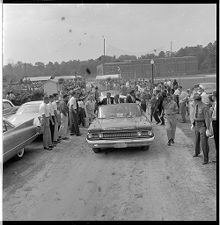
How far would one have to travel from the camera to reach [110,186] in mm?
5895

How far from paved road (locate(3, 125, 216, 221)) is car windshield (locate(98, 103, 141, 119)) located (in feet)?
3.77

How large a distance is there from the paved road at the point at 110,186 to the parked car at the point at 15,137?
1.32 feet

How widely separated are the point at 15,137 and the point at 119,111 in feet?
10.9

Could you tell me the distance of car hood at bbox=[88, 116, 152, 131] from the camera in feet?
26.7

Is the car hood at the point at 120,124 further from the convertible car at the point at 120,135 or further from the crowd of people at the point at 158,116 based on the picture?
the crowd of people at the point at 158,116


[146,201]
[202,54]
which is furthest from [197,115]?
[202,54]

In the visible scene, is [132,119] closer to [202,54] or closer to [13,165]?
[13,165]

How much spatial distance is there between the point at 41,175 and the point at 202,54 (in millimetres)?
79822

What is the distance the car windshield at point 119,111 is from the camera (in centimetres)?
938

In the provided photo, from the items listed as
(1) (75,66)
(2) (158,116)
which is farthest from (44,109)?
(1) (75,66)

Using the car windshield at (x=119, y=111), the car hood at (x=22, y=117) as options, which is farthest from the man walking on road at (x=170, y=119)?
the car hood at (x=22, y=117)

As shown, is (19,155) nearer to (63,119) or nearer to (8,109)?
(63,119)

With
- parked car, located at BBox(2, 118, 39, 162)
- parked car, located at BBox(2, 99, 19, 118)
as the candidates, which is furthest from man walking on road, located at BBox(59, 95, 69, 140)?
parked car, located at BBox(2, 99, 19, 118)

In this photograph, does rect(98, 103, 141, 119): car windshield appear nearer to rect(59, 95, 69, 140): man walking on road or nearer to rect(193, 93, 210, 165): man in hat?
rect(59, 95, 69, 140): man walking on road
